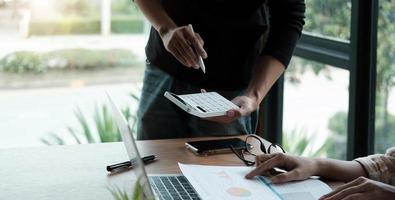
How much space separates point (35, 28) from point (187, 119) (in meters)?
2.19

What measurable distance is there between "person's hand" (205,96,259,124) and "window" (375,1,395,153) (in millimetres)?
753

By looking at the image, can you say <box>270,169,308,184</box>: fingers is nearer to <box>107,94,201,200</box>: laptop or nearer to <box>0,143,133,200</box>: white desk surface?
<box>107,94,201,200</box>: laptop

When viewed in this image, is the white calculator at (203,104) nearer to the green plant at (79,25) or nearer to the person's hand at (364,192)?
the person's hand at (364,192)

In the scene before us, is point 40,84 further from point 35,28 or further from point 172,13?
point 172,13

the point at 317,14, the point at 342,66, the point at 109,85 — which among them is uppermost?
the point at 317,14

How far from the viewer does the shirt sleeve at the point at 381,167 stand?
4.46ft

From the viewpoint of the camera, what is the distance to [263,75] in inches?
72.5

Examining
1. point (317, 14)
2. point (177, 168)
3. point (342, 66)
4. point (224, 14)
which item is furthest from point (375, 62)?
point (177, 168)

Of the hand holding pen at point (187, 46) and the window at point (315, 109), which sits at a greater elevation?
the hand holding pen at point (187, 46)

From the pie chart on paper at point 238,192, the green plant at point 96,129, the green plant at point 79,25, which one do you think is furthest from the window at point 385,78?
the green plant at point 79,25

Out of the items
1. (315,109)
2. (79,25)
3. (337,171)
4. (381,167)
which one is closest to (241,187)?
(337,171)

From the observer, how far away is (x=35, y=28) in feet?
12.0

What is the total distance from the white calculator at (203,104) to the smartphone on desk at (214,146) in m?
0.12

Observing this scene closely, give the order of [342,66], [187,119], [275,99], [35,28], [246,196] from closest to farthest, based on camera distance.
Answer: [246,196] → [187,119] → [342,66] → [275,99] → [35,28]
